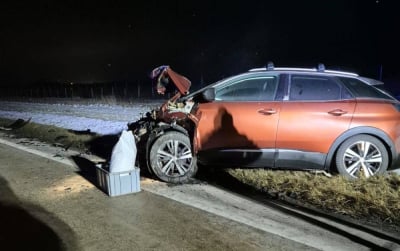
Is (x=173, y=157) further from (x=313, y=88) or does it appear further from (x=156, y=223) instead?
(x=313, y=88)

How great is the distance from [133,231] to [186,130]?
227cm

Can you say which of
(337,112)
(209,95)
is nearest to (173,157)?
(209,95)

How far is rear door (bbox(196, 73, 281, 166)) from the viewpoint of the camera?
20.0 ft

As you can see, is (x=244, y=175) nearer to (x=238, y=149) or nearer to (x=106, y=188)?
(x=238, y=149)

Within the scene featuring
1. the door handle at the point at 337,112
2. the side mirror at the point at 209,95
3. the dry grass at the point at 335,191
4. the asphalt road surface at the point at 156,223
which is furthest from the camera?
the side mirror at the point at 209,95

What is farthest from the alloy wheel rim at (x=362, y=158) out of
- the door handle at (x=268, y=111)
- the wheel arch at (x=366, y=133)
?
the door handle at (x=268, y=111)

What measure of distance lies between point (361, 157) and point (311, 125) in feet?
3.05

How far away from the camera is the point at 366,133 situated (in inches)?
239

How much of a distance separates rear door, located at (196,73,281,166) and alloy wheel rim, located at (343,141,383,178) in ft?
3.83

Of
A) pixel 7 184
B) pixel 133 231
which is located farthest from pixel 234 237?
pixel 7 184

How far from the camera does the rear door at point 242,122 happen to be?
240 inches

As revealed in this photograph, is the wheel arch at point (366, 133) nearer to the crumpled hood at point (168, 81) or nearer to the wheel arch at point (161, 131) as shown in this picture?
the wheel arch at point (161, 131)

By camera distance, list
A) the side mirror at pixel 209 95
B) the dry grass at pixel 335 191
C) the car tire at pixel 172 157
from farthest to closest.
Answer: the car tire at pixel 172 157 → the side mirror at pixel 209 95 → the dry grass at pixel 335 191

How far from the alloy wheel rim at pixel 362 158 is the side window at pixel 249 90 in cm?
149
